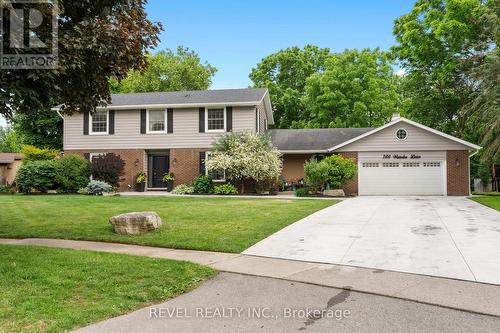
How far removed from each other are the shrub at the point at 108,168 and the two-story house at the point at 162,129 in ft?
4.61

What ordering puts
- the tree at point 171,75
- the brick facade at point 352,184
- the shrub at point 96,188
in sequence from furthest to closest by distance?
the tree at point 171,75 → the brick facade at point 352,184 → the shrub at point 96,188

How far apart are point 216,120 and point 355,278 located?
18722mm

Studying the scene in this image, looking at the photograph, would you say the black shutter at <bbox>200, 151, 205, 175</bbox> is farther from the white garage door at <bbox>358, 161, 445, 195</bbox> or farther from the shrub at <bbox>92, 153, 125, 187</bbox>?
the white garage door at <bbox>358, 161, 445, 195</bbox>

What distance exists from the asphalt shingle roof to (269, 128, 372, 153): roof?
11.6 ft

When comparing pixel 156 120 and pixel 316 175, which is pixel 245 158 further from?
pixel 156 120

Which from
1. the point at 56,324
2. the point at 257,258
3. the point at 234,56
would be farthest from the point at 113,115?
the point at 56,324

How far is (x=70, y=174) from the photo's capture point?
21.6m

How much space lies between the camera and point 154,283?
528 centimetres

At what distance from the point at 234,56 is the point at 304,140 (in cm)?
705

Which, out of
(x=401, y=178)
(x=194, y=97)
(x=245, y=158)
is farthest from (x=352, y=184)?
(x=194, y=97)

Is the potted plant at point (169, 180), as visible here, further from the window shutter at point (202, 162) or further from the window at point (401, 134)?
the window at point (401, 134)

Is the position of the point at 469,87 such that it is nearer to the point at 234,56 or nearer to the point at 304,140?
the point at 304,140

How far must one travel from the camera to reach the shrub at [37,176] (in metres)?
21.2

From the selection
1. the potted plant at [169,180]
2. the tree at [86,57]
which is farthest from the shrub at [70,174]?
the tree at [86,57]
